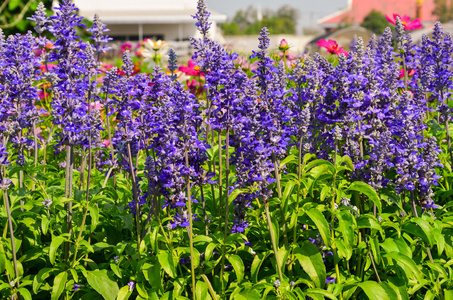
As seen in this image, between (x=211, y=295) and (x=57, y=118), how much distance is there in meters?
1.65

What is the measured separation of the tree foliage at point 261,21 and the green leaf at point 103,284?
437ft

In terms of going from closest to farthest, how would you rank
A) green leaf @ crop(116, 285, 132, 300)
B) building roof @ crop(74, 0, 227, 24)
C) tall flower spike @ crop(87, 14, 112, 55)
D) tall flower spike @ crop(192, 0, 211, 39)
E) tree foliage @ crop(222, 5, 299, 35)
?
green leaf @ crop(116, 285, 132, 300)
tall flower spike @ crop(192, 0, 211, 39)
tall flower spike @ crop(87, 14, 112, 55)
building roof @ crop(74, 0, 227, 24)
tree foliage @ crop(222, 5, 299, 35)

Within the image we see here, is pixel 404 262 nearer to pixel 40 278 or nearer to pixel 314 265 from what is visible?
pixel 314 265

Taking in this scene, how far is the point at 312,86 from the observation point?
14.2 feet

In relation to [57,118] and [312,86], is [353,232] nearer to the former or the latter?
[312,86]

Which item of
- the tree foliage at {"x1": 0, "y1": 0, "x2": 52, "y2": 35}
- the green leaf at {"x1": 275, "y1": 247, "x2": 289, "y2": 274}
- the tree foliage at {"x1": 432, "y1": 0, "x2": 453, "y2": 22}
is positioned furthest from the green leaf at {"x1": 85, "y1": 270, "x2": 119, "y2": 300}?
the tree foliage at {"x1": 432, "y1": 0, "x2": 453, "y2": 22}

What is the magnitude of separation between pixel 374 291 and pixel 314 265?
0.42m

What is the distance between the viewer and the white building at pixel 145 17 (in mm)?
60094

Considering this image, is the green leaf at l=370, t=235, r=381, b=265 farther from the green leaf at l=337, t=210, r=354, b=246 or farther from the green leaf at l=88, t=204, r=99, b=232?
the green leaf at l=88, t=204, r=99, b=232

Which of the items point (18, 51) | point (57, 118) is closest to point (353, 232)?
point (57, 118)

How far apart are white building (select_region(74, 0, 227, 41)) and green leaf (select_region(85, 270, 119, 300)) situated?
2216 inches

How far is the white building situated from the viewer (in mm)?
60094

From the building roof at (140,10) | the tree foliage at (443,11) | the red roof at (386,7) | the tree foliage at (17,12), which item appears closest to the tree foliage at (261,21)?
the red roof at (386,7)

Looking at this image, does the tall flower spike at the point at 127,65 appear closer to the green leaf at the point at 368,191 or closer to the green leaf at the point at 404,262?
the green leaf at the point at 368,191
